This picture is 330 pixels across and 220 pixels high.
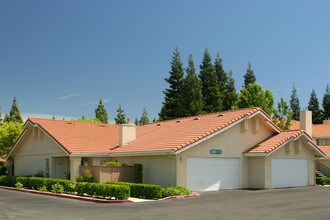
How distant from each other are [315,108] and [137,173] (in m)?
75.0

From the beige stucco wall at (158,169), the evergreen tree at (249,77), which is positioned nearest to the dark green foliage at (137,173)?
the beige stucco wall at (158,169)

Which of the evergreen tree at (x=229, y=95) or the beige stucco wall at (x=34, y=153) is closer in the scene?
the beige stucco wall at (x=34, y=153)

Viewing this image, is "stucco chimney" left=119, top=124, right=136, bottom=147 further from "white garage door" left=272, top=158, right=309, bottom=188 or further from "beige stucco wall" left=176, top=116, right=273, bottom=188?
"white garage door" left=272, top=158, right=309, bottom=188

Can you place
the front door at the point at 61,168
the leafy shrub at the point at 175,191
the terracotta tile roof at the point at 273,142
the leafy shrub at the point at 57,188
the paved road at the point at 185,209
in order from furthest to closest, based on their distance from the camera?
the front door at the point at 61,168 < the terracotta tile roof at the point at 273,142 < the leafy shrub at the point at 57,188 < the leafy shrub at the point at 175,191 < the paved road at the point at 185,209

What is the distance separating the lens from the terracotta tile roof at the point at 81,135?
32.7m

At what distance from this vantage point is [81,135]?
35.7 m

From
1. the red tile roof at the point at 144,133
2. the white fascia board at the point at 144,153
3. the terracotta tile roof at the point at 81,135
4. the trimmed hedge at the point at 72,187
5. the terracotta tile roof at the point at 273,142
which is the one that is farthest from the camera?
the terracotta tile roof at the point at 81,135

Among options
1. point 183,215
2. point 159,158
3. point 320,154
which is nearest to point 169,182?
point 159,158

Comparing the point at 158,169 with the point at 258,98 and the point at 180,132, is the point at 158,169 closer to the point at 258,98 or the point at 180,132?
the point at 180,132

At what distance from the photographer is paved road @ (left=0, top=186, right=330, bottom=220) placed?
1669 cm

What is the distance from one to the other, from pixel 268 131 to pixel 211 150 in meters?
6.28

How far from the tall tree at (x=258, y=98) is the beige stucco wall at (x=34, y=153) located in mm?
25265

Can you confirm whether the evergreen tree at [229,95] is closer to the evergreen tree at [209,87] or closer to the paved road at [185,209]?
the evergreen tree at [209,87]

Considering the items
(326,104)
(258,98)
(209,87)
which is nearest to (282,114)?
(258,98)
